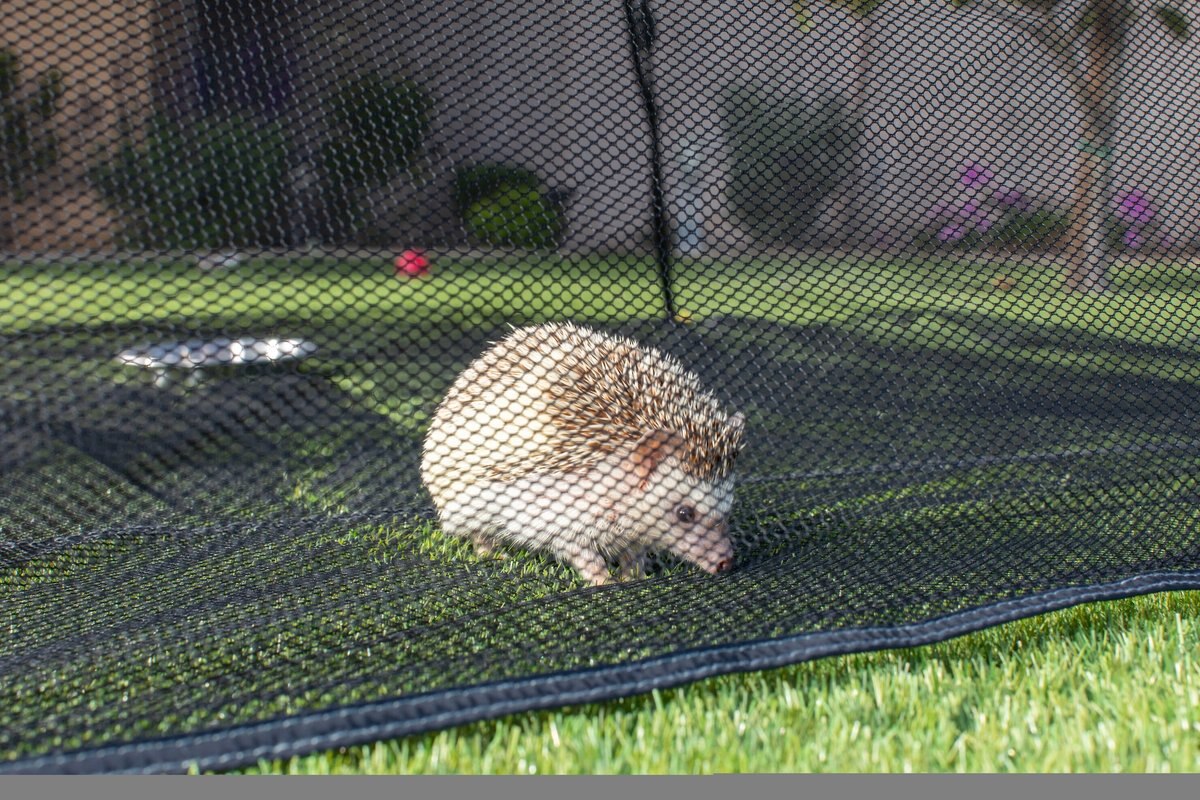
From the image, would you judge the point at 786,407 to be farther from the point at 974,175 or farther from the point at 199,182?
the point at 199,182

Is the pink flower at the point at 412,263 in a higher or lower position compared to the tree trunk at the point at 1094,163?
lower

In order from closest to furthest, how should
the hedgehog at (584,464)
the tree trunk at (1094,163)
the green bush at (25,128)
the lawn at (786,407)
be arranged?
the lawn at (786,407) < the green bush at (25,128) < the hedgehog at (584,464) < the tree trunk at (1094,163)

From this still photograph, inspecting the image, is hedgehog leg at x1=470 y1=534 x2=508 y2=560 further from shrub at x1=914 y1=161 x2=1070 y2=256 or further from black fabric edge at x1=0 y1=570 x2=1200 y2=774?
shrub at x1=914 y1=161 x2=1070 y2=256

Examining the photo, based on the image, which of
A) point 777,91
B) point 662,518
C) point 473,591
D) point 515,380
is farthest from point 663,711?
point 777,91

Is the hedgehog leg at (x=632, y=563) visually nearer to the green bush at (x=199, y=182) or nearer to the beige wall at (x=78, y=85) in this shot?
the green bush at (x=199, y=182)

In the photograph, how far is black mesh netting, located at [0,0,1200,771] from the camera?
7.93ft

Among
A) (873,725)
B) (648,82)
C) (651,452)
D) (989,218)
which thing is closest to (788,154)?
(648,82)

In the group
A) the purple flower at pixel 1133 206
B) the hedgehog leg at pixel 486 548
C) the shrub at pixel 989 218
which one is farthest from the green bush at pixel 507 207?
the purple flower at pixel 1133 206

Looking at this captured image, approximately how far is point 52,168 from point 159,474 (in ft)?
3.99

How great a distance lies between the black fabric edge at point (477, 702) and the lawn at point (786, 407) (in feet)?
0.28

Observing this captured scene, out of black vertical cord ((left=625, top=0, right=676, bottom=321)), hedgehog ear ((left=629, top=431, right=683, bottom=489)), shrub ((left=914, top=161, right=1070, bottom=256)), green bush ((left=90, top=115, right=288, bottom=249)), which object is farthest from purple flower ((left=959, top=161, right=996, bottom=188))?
green bush ((left=90, top=115, right=288, bottom=249))

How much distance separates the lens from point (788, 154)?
3.05 metres

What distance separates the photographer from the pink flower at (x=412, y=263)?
3102 mm

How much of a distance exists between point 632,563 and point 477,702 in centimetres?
141
